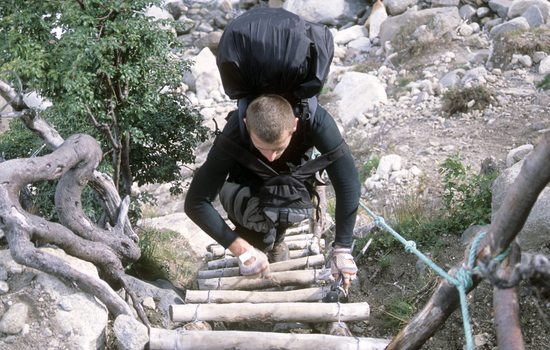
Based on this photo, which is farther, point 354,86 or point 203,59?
point 203,59

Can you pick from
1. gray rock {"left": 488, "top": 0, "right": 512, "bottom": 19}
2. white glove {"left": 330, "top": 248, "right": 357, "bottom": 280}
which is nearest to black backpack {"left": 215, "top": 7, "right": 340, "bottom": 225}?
white glove {"left": 330, "top": 248, "right": 357, "bottom": 280}

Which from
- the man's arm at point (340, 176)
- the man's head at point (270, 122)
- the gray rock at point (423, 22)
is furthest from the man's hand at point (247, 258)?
the gray rock at point (423, 22)

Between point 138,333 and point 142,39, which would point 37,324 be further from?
point 142,39

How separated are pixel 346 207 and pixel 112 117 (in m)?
2.28

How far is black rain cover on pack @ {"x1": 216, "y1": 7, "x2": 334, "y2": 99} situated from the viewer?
11.5 feet

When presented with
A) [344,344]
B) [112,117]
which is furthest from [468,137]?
[344,344]

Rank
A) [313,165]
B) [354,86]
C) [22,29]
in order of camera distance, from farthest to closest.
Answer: [354,86] < [22,29] < [313,165]

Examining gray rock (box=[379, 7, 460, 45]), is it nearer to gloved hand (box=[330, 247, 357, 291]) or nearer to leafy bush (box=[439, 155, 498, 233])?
leafy bush (box=[439, 155, 498, 233])

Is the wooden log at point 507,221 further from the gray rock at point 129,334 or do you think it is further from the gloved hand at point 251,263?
the gray rock at point 129,334

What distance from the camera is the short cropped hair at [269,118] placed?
3.51 metres

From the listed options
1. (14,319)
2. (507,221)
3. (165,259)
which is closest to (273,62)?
(507,221)

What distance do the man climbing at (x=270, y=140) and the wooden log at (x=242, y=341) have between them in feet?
1.65

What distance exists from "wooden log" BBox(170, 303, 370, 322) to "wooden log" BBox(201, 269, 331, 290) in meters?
0.57

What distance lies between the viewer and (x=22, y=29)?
5367mm
